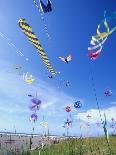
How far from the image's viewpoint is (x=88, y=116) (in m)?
17.3

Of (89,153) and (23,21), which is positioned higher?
(23,21)

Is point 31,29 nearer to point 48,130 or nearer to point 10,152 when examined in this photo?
point 48,130

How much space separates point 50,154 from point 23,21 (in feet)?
22.6

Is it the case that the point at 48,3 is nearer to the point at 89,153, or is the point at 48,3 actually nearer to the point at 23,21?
the point at 23,21

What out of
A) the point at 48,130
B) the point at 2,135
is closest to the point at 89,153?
the point at 48,130

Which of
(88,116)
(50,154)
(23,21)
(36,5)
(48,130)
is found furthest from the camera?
(88,116)

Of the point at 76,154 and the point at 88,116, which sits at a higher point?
the point at 88,116

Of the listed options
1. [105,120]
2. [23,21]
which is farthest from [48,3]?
[105,120]

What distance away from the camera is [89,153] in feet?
48.2

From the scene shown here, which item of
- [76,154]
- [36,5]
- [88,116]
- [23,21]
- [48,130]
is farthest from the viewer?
[88,116]

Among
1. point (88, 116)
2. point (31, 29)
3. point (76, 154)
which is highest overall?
point (31, 29)

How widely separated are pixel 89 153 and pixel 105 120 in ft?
22.3

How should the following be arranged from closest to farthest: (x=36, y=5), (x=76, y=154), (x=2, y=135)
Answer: (x=36, y=5) → (x=76, y=154) → (x=2, y=135)

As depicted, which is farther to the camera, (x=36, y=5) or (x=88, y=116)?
(x=88, y=116)
